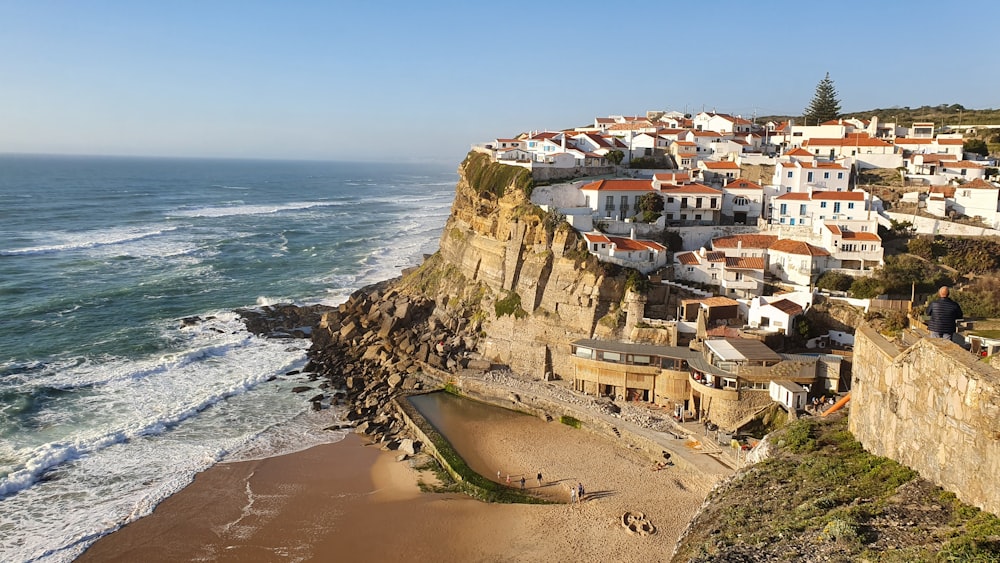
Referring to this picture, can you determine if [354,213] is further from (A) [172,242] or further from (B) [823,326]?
(B) [823,326]

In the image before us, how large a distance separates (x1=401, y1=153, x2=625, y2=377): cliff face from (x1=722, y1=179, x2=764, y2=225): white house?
11.2 metres

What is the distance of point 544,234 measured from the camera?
110 feet

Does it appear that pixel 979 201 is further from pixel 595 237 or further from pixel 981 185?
pixel 595 237

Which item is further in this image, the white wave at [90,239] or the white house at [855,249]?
the white wave at [90,239]

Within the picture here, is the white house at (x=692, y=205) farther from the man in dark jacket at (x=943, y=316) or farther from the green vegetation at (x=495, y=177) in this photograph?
the man in dark jacket at (x=943, y=316)

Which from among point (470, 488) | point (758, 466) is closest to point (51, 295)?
point (470, 488)

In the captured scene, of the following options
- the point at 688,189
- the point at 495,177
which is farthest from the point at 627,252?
the point at 495,177

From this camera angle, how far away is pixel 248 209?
96500 millimetres

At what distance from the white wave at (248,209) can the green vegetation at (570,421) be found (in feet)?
242

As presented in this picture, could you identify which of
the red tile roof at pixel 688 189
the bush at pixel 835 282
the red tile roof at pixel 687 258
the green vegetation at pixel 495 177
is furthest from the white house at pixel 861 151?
the green vegetation at pixel 495 177

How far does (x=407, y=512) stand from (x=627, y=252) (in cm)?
1605

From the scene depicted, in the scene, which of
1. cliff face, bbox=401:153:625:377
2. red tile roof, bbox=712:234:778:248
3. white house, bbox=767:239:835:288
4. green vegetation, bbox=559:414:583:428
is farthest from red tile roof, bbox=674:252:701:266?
green vegetation, bbox=559:414:583:428

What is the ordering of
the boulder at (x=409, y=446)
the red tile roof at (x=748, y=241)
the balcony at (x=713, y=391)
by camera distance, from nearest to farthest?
the balcony at (x=713, y=391) → the boulder at (x=409, y=446) → the red tile roof at (x=748, y=241)

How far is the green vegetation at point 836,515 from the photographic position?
9461 mm
